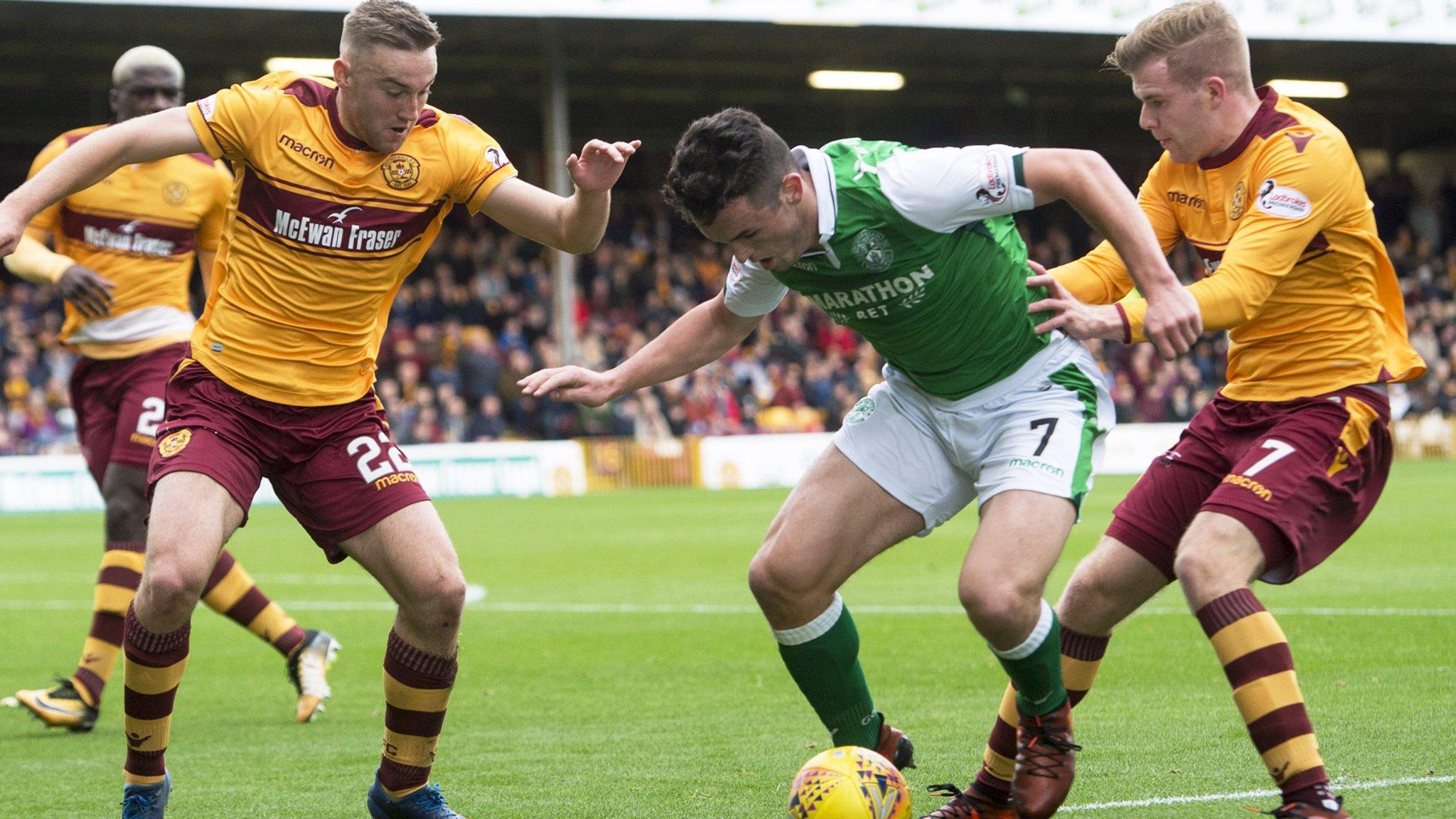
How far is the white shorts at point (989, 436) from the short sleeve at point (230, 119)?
2.02m

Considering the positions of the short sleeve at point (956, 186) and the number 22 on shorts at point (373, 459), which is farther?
the number 22 on shorts at point (373, 459)

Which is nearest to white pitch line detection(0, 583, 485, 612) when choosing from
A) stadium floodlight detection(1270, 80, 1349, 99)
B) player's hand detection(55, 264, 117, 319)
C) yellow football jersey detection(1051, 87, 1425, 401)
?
player's hand detection(55, 264, 117, 319)

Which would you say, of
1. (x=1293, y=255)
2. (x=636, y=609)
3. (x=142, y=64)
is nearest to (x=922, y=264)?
(x=1293, y=255)

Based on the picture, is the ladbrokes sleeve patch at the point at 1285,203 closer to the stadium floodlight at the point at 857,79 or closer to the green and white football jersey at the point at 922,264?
the green and white football jersey at the point at 922,264

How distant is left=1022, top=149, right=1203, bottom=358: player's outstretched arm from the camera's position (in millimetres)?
4117

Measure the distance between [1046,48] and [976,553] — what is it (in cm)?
2980

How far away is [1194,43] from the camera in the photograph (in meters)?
4.62

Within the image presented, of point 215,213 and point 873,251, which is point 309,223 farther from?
point 215,213

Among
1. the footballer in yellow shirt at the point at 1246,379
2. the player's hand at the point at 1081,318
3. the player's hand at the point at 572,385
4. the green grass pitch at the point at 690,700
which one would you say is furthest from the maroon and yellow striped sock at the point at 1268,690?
the player's hand at the point at 572,385

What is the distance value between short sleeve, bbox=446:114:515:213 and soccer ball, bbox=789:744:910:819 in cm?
199

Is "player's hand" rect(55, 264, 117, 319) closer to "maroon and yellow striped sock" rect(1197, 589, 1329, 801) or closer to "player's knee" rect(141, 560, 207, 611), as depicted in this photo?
"player's knee" rect(141, 560, 207, 611)

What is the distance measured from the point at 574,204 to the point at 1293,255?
80.8 inches

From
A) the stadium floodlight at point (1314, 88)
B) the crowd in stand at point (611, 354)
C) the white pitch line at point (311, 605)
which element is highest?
the stadium floodlight at point (1314, 88)

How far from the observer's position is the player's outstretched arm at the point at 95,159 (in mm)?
4676
